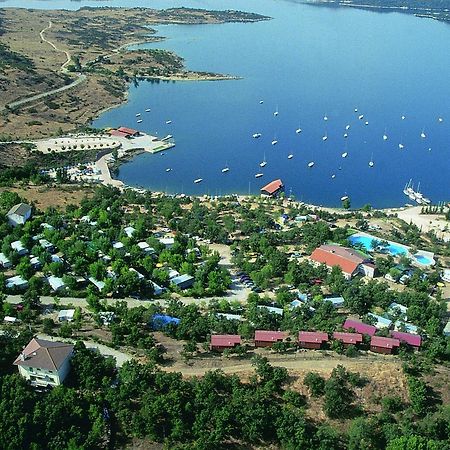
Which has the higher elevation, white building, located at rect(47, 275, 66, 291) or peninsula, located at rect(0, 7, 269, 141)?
peninsula, located at rect(0, 7, 269, 141)

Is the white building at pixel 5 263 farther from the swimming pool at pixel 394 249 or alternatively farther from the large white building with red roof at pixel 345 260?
the swimming pool at pixel 394 249

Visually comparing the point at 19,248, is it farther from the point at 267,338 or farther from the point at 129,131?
the point at 129,131

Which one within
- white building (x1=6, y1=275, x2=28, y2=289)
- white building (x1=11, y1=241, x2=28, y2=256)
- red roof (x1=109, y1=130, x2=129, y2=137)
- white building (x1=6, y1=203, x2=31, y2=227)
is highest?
red roof (x1=109, y1=130, x2=129, y2=137)

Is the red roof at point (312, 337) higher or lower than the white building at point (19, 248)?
lower

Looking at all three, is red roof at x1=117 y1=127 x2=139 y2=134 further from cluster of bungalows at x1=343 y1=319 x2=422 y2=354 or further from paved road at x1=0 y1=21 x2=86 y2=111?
cluster of bungalows at x1=343 y1=319 x2=422 y2=354

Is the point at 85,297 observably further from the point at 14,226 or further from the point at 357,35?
the point at 357,35

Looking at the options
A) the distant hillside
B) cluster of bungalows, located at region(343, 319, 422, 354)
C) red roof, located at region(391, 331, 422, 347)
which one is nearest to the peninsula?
cluster of bungalows, located at region(343, 319, 422, 354)

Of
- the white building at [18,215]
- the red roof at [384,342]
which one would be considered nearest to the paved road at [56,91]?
the white building at [18,215]

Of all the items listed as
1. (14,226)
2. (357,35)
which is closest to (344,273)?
(14,226)
